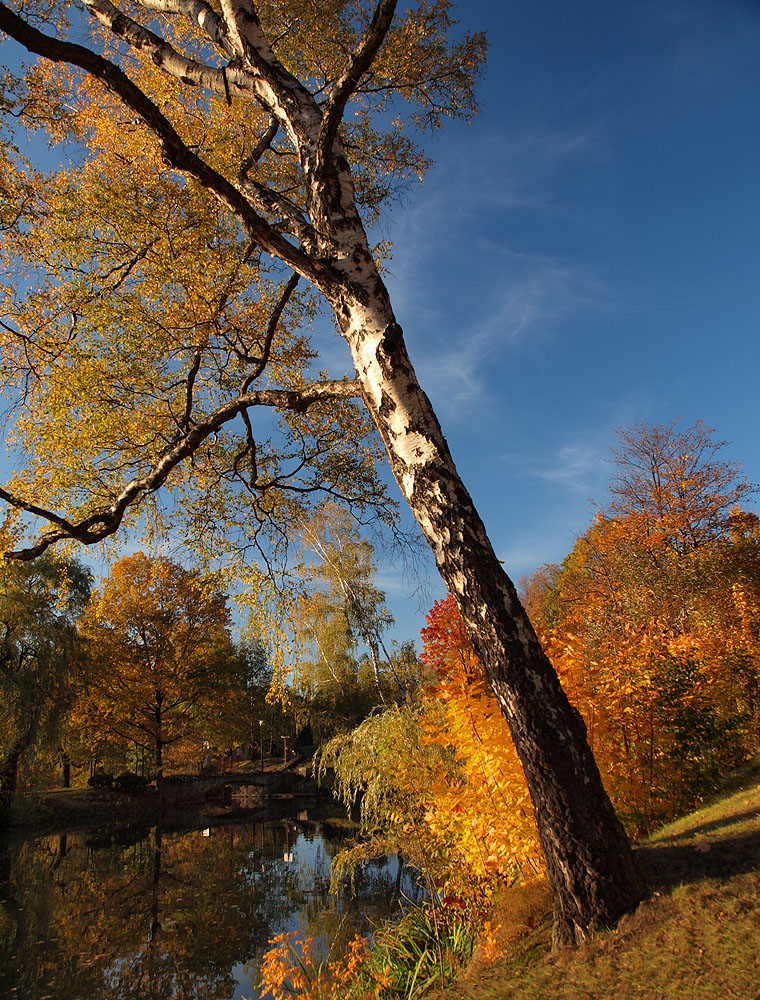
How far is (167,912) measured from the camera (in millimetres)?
9789

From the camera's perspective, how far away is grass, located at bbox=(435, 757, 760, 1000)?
7.68 ft

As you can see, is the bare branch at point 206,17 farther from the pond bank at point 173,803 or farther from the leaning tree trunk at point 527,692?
the pond bank at point 173,803

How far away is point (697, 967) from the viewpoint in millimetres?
2369

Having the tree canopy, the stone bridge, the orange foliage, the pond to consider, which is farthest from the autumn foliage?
the stone bridge

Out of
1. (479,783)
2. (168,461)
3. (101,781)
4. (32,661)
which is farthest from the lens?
(101,781)

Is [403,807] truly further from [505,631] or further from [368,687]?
[368,687]

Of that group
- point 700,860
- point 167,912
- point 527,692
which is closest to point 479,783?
point 700,860

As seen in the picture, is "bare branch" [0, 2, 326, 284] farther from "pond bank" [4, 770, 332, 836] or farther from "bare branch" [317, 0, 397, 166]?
"pond bank" [4, 770, 332, 836]

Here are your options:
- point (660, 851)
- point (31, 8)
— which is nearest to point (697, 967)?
point (660, 851)

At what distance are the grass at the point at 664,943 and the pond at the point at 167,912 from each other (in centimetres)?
497

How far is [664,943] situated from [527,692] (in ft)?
3.81

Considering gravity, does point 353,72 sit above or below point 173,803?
above

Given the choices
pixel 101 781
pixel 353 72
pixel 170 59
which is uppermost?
pixel 170 59

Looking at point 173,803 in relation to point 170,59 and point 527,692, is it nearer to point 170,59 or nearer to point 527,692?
point 527,692
